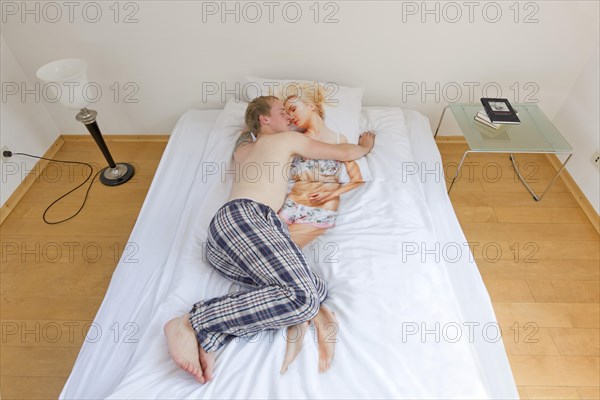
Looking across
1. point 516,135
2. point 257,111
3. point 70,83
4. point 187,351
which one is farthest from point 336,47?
point 187,351

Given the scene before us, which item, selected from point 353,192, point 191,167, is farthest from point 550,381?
point 191,167

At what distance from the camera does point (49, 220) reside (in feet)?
6.48

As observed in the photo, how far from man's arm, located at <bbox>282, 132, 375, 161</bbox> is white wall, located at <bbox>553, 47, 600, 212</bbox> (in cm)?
121

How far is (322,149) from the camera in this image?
159 cm

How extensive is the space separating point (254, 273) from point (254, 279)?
25 mm

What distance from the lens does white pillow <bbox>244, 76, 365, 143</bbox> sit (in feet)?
5.70

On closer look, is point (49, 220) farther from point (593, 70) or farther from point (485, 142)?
point (593, 70)

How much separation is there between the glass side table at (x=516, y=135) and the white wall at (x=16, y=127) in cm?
234

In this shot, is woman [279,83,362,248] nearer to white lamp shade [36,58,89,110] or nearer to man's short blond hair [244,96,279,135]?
man's short blond hair [244,96,279,135]

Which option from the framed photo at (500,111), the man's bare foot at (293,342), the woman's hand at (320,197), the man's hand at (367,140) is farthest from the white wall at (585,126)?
the man's bare foot at (293,342)

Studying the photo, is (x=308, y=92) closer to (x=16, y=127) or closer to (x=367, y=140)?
(x=367, y=140)

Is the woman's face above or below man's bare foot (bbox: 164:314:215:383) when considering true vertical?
above

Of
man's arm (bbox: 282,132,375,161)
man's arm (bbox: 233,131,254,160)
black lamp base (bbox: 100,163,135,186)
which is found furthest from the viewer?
black lamp base (bbox: 100,163,135,186)

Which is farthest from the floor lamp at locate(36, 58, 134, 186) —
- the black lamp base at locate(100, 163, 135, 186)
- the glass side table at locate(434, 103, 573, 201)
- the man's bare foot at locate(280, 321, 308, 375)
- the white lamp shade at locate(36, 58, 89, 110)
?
the glass side table at locate(434, 103, 573, 201)
